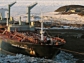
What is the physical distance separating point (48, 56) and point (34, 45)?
146 cm

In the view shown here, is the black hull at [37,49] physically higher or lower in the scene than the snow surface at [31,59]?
higher

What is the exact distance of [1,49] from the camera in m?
27.5

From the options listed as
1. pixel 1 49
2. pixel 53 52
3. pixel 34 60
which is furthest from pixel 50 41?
pixel 1 49

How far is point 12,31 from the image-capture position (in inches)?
1200

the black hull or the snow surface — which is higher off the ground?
the black hull

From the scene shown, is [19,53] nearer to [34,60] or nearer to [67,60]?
[34,60]

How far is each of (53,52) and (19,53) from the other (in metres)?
3.03

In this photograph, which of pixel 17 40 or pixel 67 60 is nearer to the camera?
pixel 67 60

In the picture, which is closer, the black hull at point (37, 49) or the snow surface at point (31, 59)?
the snow surface at point (31, 59)

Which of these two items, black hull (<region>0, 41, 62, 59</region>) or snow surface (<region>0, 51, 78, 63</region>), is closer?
snow surface (<region>0, 51, 78, 63</region>)

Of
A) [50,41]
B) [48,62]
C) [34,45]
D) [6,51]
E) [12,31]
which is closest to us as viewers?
[48,62]

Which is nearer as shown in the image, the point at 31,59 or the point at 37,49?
the point at 31,59

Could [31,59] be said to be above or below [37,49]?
below

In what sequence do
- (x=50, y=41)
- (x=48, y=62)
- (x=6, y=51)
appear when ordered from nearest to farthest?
(x=48, y=62) → (x=50, y=41) → (x=6, y=51)
